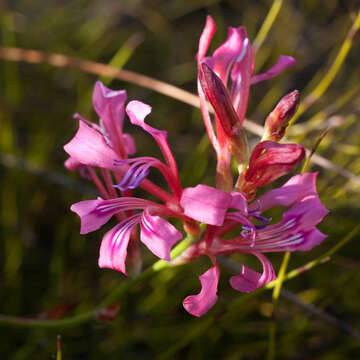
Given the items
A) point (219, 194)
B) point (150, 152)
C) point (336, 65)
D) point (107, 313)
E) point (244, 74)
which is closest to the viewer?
point (219, 194)

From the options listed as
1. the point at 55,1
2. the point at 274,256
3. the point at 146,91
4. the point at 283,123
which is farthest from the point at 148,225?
the point at 55,1

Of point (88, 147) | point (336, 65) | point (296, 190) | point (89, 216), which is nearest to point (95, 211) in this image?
point (89, 216)

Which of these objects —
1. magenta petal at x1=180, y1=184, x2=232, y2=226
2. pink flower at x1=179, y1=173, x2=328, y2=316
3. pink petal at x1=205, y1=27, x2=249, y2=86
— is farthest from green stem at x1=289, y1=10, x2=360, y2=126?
magenta petal at x1=180, y1=184, x2=232, y2=226

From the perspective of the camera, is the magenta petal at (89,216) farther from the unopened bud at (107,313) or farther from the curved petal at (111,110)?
the unopened bud at (107,313)

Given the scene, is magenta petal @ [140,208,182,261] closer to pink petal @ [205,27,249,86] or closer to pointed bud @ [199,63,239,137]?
pointed bud @ [199,63,239,137]

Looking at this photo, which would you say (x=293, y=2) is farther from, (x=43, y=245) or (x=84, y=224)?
(x=84, y=224)

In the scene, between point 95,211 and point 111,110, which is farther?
point 111,110

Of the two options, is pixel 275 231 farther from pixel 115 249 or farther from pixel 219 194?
pixel 115 249

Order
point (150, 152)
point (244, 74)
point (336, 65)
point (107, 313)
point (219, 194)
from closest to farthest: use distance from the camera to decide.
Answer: point (219, 194) → point (244, 74) → point (107, 313) → point (336, 65) → point (150, 152)
